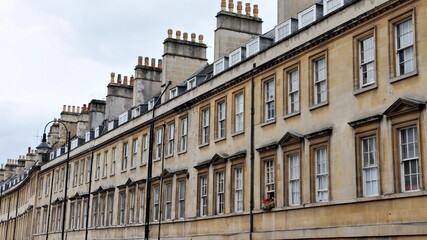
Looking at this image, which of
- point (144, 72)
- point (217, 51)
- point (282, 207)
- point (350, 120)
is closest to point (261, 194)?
point (282, 207)

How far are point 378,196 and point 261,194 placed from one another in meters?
7.62

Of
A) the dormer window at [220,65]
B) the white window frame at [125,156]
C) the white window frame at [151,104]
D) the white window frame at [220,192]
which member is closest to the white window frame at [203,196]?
the white window frame at [220,192]

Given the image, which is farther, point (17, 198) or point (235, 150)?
point (17, 198)

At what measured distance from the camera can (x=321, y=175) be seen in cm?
2478

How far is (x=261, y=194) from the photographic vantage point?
92.9 feet

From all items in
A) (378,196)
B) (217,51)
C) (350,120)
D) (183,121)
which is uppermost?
(217,51)

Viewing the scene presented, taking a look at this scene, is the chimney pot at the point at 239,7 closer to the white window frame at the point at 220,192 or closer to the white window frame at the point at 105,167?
the white window frame at the point at 220,192

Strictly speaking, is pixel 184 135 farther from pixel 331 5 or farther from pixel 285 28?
pixel 331 5

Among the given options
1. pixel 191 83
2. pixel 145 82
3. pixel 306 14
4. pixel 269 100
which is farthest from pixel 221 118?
pixel 145 82

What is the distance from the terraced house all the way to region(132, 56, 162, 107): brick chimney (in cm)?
10

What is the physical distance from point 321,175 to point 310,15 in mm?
6508

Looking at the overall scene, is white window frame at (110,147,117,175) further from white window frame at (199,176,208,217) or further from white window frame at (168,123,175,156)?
white window frame at (199,176,208,217)

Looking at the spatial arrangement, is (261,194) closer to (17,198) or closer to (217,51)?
(217,51)

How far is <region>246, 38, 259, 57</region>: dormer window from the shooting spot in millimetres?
30688
